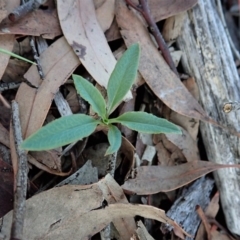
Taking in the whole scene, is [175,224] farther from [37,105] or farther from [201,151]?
[37,105]

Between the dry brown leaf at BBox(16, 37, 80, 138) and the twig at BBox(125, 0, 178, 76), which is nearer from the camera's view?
the dry brown leaf at BBox(16, 37, 80, 138)

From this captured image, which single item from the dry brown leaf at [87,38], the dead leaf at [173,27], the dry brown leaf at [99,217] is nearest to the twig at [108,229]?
the dry brown leaf at [99,217]

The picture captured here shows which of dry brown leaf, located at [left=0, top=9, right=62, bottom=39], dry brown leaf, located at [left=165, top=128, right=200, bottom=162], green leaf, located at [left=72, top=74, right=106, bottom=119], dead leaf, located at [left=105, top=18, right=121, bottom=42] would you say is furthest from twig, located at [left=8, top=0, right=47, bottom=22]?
dry brown leaf, located at [left=165, top=128, right=200, bottom=162]

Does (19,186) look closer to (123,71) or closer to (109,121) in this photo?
(109,121)

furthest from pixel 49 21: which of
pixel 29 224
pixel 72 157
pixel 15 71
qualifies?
pixel 29 224

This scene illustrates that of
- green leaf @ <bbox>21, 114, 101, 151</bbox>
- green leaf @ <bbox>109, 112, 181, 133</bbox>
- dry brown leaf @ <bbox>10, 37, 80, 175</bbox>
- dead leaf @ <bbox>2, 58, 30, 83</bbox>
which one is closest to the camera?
green leaf @ <bbox>21, 114, 101, 151</bbox>

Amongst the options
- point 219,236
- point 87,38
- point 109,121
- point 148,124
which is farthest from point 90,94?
point 219,236

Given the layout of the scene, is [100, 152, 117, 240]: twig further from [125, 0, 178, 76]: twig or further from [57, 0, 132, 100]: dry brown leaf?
[125, 0, 178, 76]: twig
